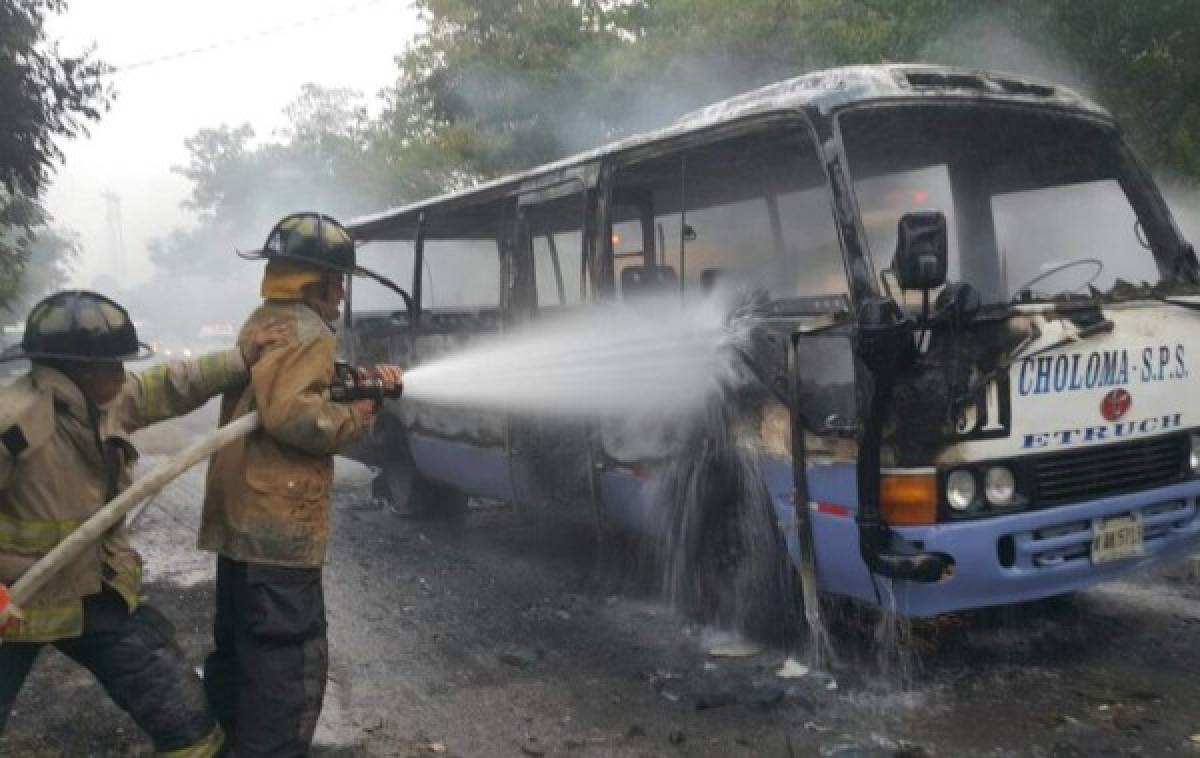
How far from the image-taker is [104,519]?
9.75ft

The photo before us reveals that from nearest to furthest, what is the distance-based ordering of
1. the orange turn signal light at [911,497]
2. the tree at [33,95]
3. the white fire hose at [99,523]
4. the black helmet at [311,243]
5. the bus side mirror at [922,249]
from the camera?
1. the white fire hose at [99,523]
2. the bus side mirror at [922,249]
3. the black helmet at [311,243]
4. the orange turn signal light at [911,497]
5. the tree at [33,95]

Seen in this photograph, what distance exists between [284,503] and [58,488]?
0.69m

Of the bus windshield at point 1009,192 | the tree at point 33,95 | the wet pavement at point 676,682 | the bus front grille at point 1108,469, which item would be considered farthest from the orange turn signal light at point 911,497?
the tree at point 33,95

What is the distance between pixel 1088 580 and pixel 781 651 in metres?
1.44

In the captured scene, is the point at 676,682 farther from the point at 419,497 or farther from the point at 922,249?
the point at 419,497

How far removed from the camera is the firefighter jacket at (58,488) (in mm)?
2977

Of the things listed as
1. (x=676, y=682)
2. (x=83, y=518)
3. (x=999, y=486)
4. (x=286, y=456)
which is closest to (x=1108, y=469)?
(x=999, y=486)

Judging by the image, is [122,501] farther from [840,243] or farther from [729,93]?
[729,93]

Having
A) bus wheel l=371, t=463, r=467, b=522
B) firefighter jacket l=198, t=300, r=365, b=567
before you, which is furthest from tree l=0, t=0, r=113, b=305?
firefighter jacket l=198, t=300, r=365, b=567

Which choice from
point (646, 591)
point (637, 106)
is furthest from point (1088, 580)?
point (637, 106)

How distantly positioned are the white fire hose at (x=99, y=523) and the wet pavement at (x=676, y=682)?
140 cm

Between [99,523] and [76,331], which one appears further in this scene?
[76,331]

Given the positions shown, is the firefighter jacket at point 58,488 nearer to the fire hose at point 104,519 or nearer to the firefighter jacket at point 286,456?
A: the fire hose at point 104,519

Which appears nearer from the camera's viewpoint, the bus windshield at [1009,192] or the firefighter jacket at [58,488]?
the firefighter jacket at [58,488]
